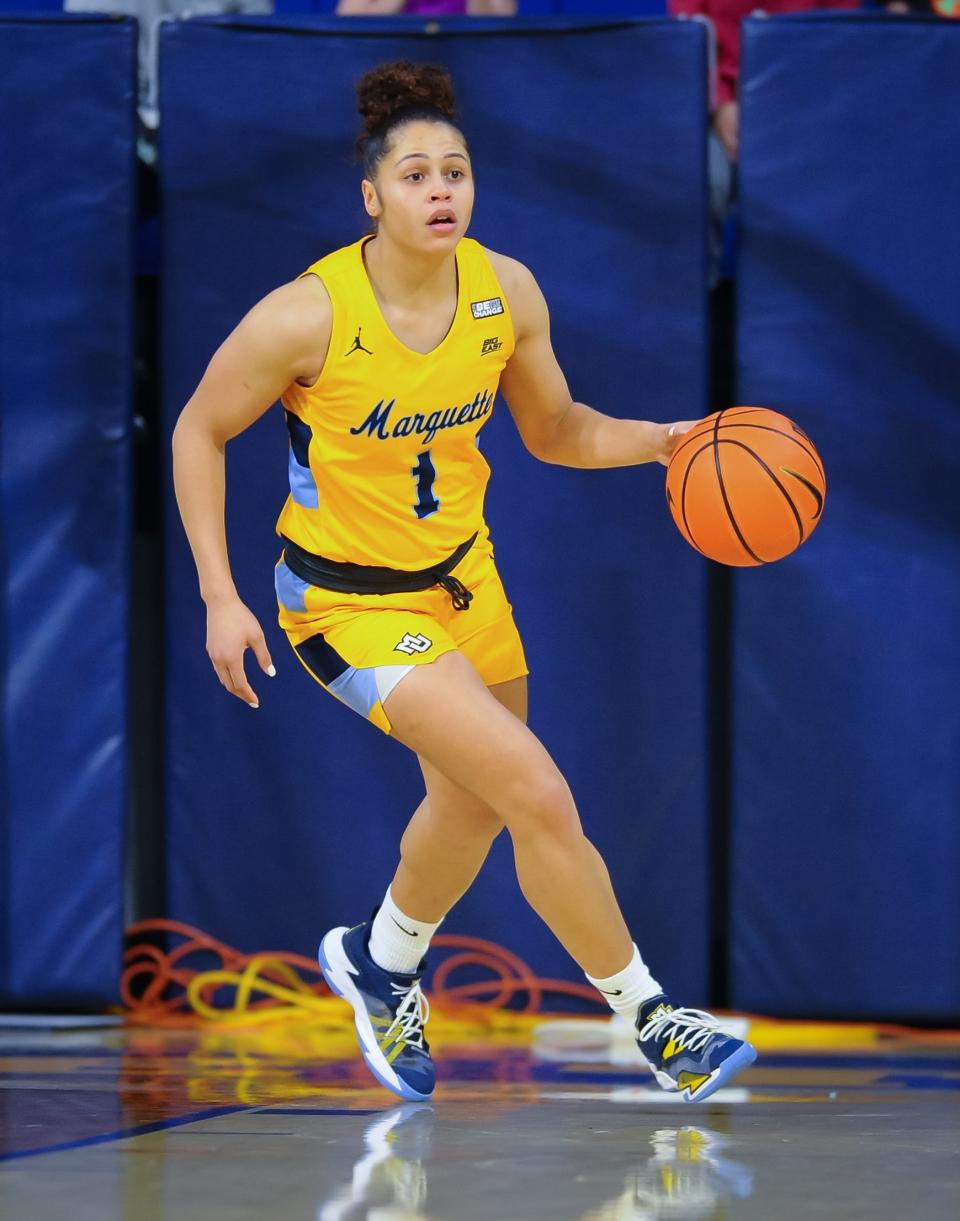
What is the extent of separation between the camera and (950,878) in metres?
4.68

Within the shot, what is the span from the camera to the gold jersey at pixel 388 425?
333 cm

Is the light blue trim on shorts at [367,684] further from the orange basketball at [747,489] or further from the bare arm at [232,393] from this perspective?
the orange basketball at [747,489]

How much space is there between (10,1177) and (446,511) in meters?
1.58

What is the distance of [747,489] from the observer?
332 centimetres

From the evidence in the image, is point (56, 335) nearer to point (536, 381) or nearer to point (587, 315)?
point (587, 315)

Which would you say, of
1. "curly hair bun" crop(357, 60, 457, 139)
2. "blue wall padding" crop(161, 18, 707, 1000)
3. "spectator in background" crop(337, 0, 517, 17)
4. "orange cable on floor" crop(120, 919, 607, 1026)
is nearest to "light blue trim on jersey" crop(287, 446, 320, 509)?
"curly hair bun" crop(357, 60, 457, 139)

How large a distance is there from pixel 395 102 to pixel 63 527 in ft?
6.22

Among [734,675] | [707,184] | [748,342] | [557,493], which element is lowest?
[734,675]

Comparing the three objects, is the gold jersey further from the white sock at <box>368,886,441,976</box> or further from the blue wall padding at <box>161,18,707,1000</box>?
the blue wall padding at <box>161,18,707,1000</box>

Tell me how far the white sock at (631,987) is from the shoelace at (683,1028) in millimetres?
49

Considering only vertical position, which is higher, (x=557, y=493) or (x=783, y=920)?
(x=557, y=493)

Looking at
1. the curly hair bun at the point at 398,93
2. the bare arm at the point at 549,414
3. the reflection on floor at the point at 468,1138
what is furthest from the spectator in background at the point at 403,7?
the reflection on floor at the point at 468,1138

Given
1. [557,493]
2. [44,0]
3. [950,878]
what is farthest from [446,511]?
[44,0]

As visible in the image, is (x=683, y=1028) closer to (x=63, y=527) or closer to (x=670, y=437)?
(x=670, y=437)
